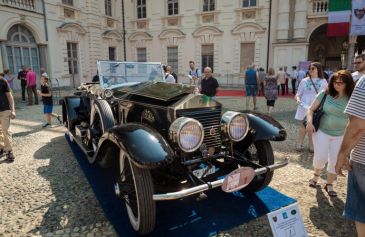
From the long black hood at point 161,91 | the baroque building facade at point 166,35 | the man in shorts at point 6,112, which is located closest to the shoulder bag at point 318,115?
the long black hood at point 161,91

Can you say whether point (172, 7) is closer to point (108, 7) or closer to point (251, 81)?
point (108, 7)

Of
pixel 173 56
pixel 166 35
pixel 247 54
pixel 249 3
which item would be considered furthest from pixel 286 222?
pixel 166 35

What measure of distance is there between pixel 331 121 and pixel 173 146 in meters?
1.88

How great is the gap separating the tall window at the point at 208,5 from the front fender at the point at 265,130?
15.4m

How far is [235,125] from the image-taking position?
2.81m

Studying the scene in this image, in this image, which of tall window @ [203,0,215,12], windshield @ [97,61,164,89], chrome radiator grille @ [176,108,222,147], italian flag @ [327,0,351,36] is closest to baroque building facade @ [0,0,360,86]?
tall window @ [203,0,215,12]

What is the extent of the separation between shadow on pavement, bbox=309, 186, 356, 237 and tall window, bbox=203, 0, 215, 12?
15.8m

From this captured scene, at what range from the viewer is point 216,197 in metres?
3.26

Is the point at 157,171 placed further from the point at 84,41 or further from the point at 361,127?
the point at 84,41

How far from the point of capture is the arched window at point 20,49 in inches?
511

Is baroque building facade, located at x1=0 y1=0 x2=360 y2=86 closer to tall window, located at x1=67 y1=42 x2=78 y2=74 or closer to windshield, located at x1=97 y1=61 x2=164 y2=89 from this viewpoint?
tall window, located at x1=67 y1=42 x2=78 y2=74

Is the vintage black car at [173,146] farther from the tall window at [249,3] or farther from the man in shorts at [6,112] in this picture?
the tall window at [249,3]

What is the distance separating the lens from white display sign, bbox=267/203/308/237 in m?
2.12

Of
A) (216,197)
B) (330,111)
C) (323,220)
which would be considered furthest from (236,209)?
(330,111)
